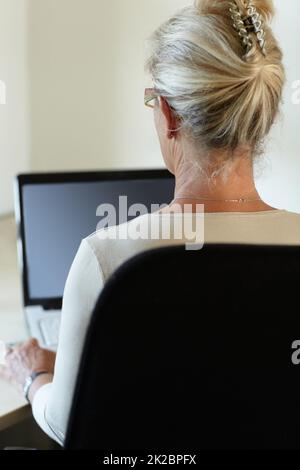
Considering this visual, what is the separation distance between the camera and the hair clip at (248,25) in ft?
3.37

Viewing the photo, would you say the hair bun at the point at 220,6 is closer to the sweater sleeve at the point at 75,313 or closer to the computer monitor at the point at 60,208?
the sweater sleeve at the point at 75,313

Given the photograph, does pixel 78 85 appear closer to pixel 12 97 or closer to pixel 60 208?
pixel 12 97

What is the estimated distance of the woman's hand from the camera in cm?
141

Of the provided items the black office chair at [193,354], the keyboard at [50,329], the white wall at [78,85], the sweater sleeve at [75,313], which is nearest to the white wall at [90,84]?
the white wall at [78,85]

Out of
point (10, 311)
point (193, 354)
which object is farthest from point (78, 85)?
point (193, 354)

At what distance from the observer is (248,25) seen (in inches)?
41.4

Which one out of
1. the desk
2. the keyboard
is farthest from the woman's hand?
the keyboard

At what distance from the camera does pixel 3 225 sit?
231 centimetres

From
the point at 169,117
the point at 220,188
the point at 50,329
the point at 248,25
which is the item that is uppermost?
the point at 248,25

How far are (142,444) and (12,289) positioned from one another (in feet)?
3.91

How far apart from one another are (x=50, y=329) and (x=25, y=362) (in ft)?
0.88

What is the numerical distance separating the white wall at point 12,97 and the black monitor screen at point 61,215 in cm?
73

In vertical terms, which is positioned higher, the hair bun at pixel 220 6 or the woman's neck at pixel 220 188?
the hair bun at pixel 220 6
